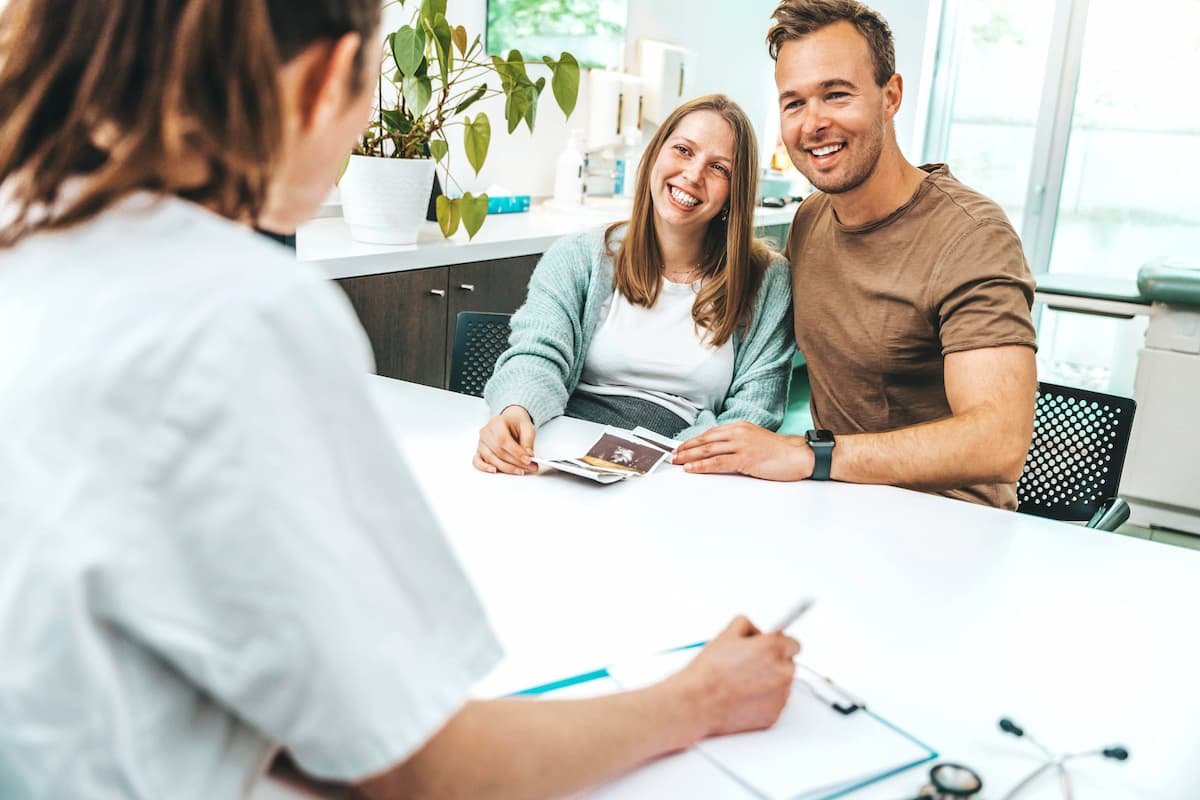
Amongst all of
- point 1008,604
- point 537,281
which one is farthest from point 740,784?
point 537,281

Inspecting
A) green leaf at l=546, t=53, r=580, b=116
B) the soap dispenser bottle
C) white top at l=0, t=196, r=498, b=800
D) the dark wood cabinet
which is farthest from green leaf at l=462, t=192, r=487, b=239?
white top at l=0, t=196, r=498, b=800

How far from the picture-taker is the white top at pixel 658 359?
207cm

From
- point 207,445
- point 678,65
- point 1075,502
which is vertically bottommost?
point 1075,502

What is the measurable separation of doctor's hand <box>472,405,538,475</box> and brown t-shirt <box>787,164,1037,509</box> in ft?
2.22

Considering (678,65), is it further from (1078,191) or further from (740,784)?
(740,784)

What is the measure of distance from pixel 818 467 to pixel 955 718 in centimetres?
63

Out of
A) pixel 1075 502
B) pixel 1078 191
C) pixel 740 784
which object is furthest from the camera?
pixel 1078 191

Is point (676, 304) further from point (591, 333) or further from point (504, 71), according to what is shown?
point (504, 71)

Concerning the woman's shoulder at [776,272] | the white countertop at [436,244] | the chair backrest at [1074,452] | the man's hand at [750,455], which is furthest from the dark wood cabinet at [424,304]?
the chair backrest at [1074,452]

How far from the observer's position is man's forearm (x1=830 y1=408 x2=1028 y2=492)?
5.01 feet

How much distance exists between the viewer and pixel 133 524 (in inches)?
18.1

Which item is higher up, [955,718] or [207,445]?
[207,445]

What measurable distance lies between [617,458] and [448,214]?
129 cm

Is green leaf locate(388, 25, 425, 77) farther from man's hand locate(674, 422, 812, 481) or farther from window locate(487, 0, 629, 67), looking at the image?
man's hand locate(674, 422, 812, 481)
